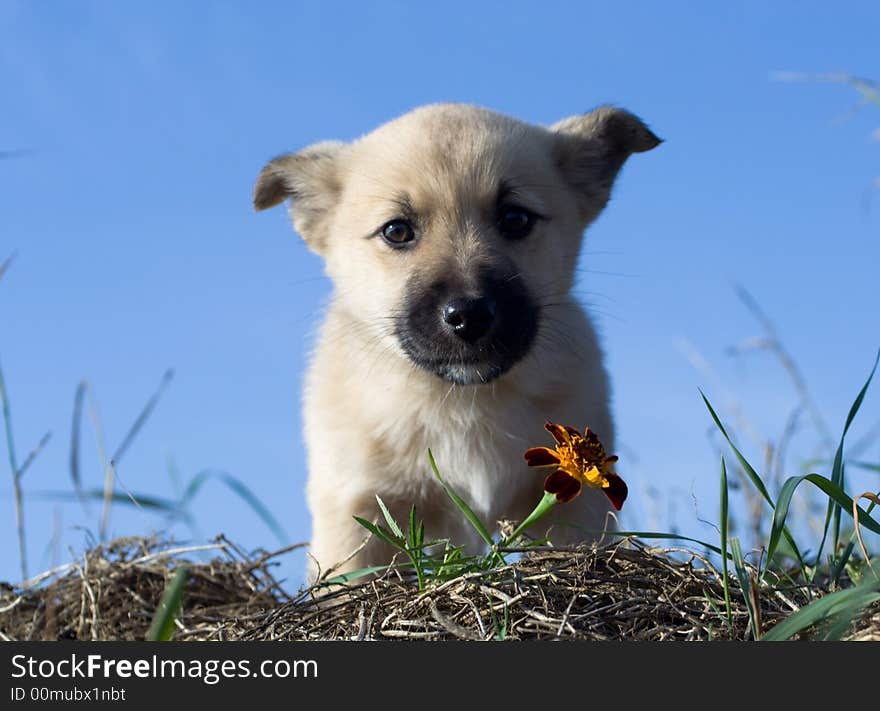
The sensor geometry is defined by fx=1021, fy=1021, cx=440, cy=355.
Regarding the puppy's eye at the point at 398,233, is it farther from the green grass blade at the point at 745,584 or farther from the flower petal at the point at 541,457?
the green grass blade at the point at 745,584

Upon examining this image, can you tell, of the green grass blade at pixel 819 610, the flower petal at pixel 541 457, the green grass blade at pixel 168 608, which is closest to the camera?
the green grass blade at pixel 168 608

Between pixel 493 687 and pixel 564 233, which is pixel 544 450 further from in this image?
pixel 564 233

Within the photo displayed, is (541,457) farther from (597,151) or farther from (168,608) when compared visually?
(597,151)

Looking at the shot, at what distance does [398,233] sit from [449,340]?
532 millimetres

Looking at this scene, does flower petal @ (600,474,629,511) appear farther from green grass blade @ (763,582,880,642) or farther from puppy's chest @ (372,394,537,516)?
puppy's chest @ (372,394,537,516)

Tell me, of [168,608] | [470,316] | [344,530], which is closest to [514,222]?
[470,316]

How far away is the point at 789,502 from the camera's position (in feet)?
7.20

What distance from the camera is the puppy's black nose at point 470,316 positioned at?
3281mm

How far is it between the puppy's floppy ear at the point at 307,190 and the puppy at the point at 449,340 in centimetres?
13

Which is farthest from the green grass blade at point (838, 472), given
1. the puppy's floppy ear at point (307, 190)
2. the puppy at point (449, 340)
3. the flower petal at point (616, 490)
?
the puppy's floppy ear at point (307, 190)

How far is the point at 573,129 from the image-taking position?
419 cm

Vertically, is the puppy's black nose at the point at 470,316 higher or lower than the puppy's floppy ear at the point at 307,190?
lower

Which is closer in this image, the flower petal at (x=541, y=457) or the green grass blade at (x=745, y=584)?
the green grass blade at (x=745, y=584)

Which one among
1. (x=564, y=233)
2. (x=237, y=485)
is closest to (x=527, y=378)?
(x=564, y=233)
